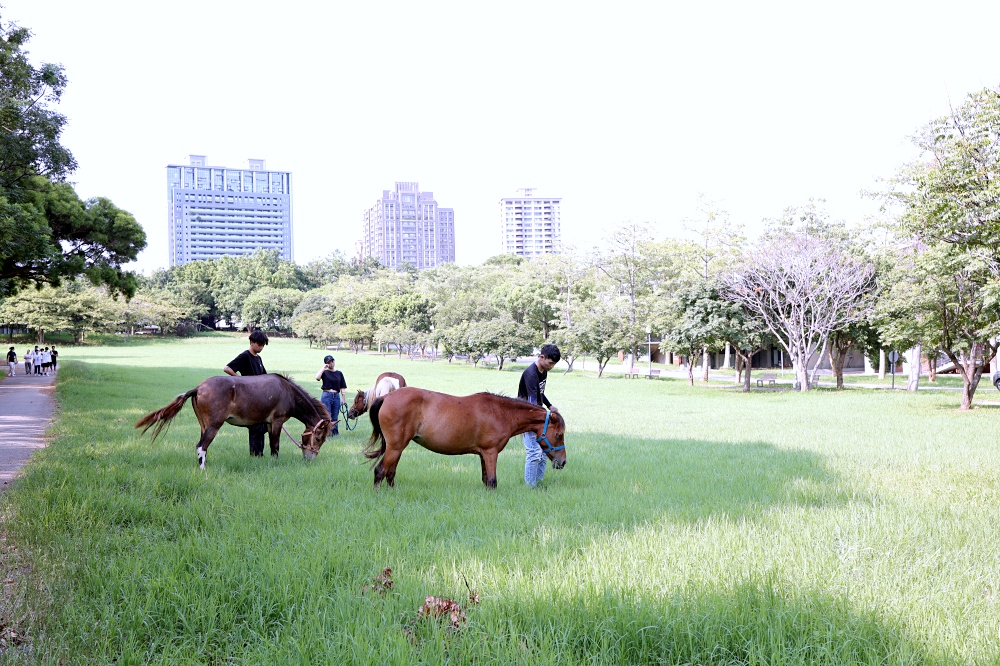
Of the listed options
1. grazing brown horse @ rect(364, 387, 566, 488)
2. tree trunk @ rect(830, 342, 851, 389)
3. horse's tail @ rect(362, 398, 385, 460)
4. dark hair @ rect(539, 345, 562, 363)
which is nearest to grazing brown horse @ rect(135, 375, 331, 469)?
horse's tail @ rect(362, 398, 385, 460)

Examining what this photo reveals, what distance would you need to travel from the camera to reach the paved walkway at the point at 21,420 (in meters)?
9.27

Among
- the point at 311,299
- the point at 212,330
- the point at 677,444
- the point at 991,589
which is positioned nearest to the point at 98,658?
the point at 991,589

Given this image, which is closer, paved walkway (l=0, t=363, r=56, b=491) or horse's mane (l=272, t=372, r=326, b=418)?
paved walkway (l=0, t=363, r=56, b=491)

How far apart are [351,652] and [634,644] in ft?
4.76

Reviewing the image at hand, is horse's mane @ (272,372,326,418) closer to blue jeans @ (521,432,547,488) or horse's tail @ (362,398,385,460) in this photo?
horse's tail @ (362,398,385,460)

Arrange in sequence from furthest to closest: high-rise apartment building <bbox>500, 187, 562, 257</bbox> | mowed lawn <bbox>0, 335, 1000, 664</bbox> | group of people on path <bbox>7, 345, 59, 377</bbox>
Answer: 1. high-rise apartment building <bbox>500, 187, 562, 257</bbox>
2. group of people on path <bbox>7, 345, 59, 377</bbox>
3. mowed lawn <bbox>0, 335, 1000, 664</bbox>

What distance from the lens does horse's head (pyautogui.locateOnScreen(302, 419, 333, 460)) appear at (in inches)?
371

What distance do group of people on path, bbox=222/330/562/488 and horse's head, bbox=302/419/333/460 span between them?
61cm

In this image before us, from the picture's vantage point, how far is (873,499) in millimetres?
6902

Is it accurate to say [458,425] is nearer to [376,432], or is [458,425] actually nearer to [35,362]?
[376,432]

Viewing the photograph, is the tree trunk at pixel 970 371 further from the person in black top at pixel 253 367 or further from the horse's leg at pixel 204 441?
the horse's leg at pixel 204 441

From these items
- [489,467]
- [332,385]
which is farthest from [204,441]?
[332,385]

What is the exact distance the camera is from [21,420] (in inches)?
542

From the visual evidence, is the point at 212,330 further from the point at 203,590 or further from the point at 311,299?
the point at 203,590
